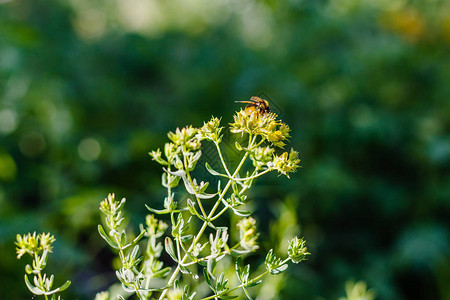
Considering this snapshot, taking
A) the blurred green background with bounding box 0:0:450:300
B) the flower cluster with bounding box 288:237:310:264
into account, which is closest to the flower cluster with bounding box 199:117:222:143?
the flower cluster with bounding box 288:237:310:264

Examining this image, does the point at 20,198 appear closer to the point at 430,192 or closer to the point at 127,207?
the point at 127,207

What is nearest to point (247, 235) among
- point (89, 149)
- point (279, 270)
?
point (279, 270)

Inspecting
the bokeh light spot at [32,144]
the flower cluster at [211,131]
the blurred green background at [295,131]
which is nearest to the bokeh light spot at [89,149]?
the blurred green background at [295,131]

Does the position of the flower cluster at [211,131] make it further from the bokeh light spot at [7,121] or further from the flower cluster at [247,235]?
the bokeh light spot at [7,121]

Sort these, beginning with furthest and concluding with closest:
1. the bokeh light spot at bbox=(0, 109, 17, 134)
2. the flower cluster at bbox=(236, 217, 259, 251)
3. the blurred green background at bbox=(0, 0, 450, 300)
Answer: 1. the bokeh light spot at bbox=(0, 109, 17, 134)
2. the blurred green background at bbox=(0, 0, 450, 300)
3. the flower cluster at bbox=(236, 217, 259, 251)

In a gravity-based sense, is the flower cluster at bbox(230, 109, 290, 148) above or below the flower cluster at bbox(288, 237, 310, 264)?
above

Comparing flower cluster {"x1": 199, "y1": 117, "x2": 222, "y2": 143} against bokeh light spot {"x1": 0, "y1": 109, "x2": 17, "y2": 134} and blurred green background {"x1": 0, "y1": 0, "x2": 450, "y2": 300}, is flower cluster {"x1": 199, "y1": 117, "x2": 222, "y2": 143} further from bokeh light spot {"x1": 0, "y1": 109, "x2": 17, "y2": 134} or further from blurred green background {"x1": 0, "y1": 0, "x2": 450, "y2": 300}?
bokeh light spot {"x1": 0, "y1": 109, "x2": 17, "y2": 134}

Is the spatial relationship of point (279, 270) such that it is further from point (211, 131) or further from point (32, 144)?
point (32, 144)

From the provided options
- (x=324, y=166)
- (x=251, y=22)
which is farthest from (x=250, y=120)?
(x=251, y=22)

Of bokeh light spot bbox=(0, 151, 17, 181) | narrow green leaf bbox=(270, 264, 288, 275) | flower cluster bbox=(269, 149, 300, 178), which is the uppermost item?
bokeh light spot bbox=(0, 151, 17, 181)
